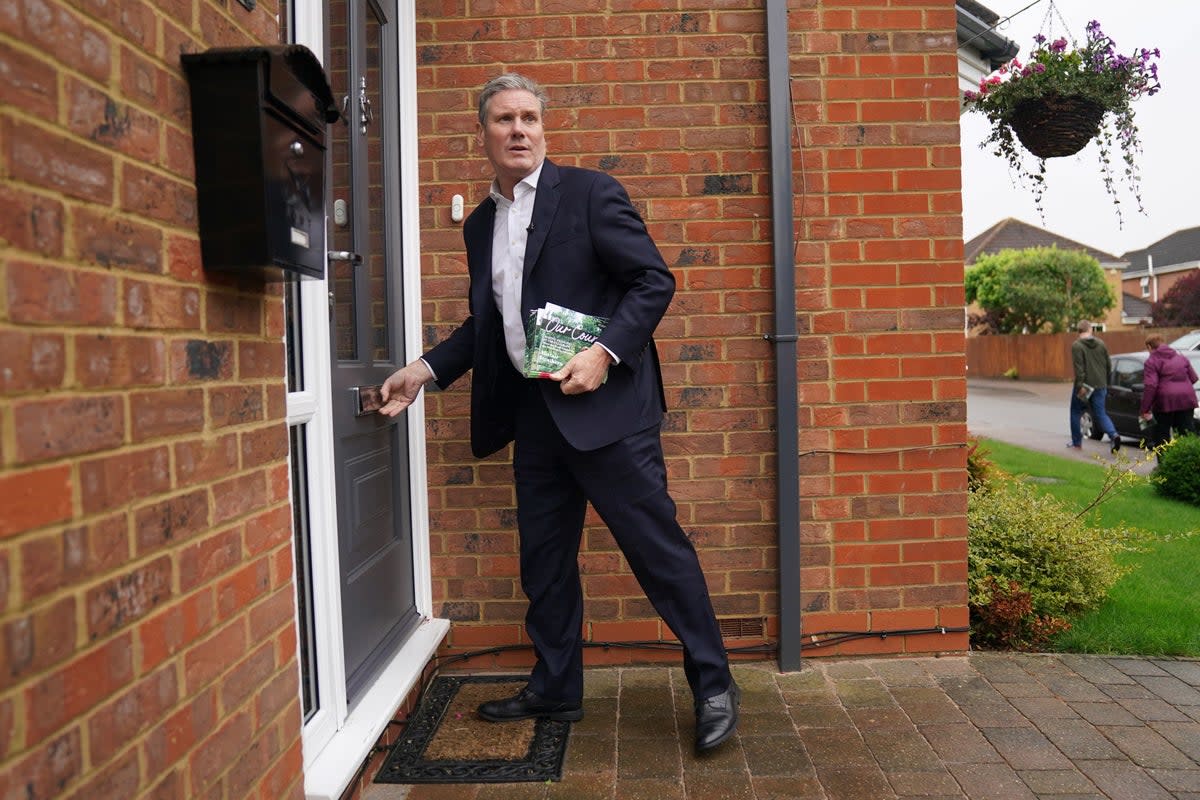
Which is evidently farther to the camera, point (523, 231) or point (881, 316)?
point (881, 316)

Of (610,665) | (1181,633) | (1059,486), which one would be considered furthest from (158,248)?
(1059,486)

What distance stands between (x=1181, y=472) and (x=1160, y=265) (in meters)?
61.7

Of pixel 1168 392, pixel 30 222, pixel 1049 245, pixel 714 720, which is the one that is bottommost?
pixel 714 720

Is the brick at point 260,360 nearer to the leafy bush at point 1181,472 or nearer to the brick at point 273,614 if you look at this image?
the brick at point 273,614

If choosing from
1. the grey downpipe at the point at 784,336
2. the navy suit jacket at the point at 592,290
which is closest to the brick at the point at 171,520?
the navy suit jacket at the point at 592,290

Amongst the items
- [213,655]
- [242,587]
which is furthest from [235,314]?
[213,655]

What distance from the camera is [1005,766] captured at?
2.67m

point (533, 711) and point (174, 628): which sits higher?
point (174, 628)

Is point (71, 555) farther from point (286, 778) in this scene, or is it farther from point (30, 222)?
point (286, 778)

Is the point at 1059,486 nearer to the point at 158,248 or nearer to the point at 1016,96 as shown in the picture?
the point at 1016,96

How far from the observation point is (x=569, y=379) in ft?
8.66

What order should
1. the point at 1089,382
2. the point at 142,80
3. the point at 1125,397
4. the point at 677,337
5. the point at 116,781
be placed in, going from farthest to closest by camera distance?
the point at 1125,397 → the point at 1089,382 → the point at 677,337 → the point at 142,80 → the point at 116,781

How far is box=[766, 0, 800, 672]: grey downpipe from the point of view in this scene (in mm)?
3422

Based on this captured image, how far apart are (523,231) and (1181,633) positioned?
319cm
